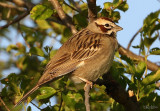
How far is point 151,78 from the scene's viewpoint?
4191 mm

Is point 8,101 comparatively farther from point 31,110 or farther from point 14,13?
point 14,13

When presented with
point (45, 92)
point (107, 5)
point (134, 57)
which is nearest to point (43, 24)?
point (134, 57)

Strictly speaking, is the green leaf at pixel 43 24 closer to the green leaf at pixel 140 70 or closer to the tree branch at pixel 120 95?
the tree branch at pixel 120 95

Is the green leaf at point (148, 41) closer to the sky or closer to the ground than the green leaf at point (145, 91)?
closer to the sky

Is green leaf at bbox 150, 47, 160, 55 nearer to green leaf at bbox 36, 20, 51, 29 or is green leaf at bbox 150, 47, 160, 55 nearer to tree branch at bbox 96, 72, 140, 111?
tree branch at bbox 96, 72, 140, 111

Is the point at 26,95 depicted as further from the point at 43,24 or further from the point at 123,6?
the point at 43,24

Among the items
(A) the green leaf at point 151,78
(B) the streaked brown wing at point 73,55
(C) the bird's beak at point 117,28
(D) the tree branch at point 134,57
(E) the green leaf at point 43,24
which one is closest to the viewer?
(A) the green leaf at point 151,78

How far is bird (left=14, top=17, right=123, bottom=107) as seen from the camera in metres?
4.54

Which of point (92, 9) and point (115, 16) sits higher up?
point (115, 16)

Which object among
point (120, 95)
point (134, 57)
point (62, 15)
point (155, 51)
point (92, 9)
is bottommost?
point (120, 95)

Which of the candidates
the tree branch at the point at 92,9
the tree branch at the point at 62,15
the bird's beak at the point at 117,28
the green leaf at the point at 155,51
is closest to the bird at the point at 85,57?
the bird's beak at the point at 117,28

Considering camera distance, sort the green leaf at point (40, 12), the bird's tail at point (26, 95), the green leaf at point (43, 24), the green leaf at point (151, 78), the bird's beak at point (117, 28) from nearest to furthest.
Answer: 1. the bird's tail at point (26, 95)
2. the green leaf at point (151, 78)
3. the green leaf at point (40, 12)
4. the bird's beak at point (117, 28)
5. the green leaf at point (43, 24)

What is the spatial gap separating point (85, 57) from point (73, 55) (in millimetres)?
158

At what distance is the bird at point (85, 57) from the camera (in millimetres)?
4535
